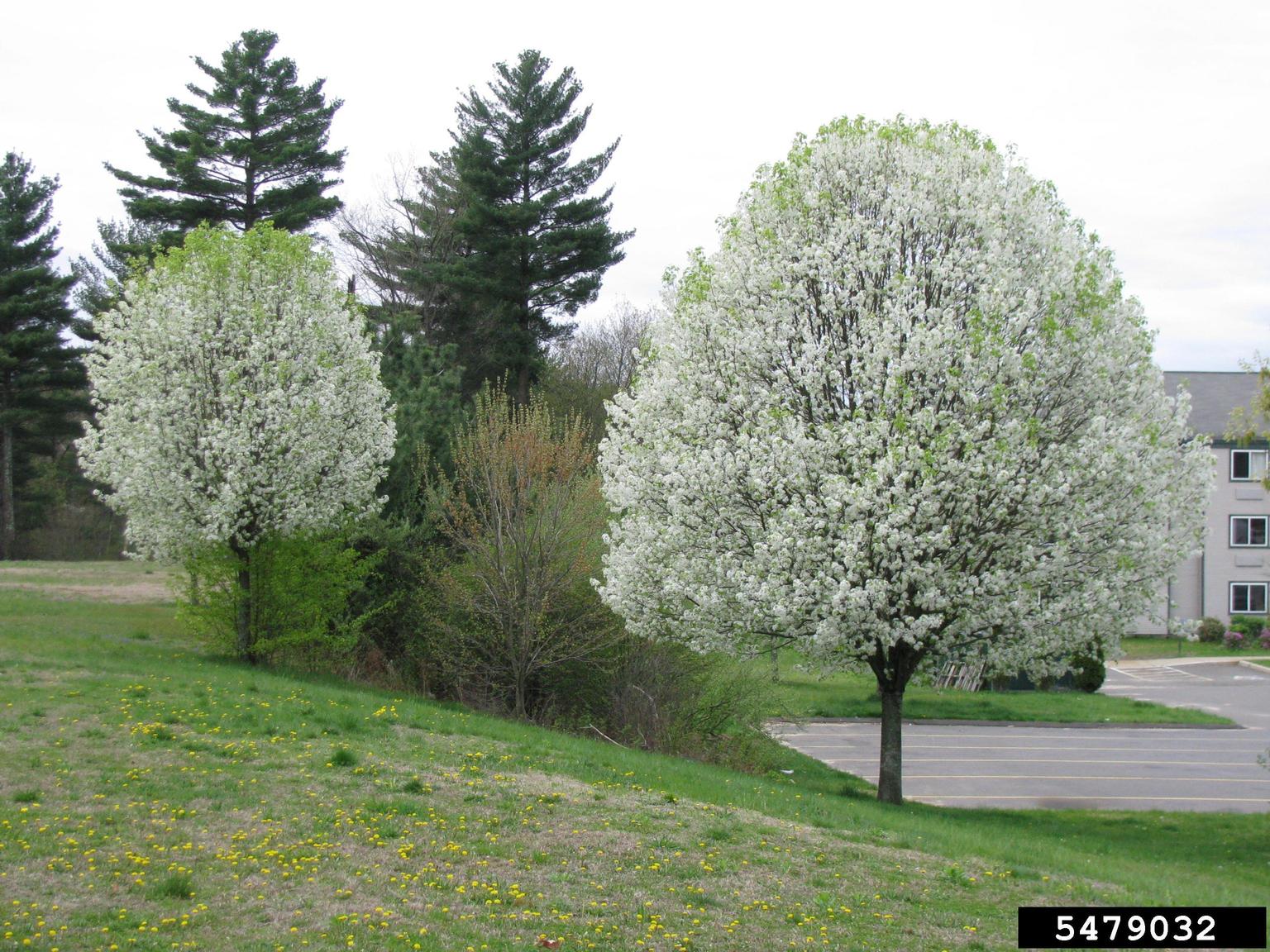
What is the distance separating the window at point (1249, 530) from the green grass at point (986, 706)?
64.6 ft

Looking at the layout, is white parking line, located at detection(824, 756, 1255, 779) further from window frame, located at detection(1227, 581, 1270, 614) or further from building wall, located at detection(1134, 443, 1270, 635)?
window frame, located at detection(1227, 581, 1270, 614)

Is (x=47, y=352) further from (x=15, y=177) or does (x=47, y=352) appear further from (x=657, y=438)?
(x=657, y=438)

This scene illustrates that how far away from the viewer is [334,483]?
18734 millimetres

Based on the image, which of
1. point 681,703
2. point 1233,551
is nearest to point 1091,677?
point 1233,551

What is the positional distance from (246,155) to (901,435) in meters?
28.9

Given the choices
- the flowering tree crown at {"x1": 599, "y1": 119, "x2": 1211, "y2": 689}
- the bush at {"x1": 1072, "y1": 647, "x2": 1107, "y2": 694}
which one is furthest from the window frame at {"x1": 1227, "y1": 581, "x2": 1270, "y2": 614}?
the flowering tree crown at {"x1": 599, "y1": 119, "x2": 1211, "y2": 689}

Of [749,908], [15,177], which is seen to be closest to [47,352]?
[15,177]

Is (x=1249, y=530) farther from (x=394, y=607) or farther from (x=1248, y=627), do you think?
(x=394, y=607)

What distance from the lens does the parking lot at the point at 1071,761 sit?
62.3 feet

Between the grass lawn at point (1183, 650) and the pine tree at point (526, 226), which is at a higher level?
the pine tree at point (526, 226)

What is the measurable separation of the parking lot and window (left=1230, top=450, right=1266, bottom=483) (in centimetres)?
1881

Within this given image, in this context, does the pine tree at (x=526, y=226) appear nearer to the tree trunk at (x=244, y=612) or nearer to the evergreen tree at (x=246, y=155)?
the evergreen tree at (x=246, y=155)

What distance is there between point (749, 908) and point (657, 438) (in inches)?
342

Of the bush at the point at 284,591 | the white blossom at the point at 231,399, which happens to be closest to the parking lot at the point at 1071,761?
the bush at the point at 284,591
